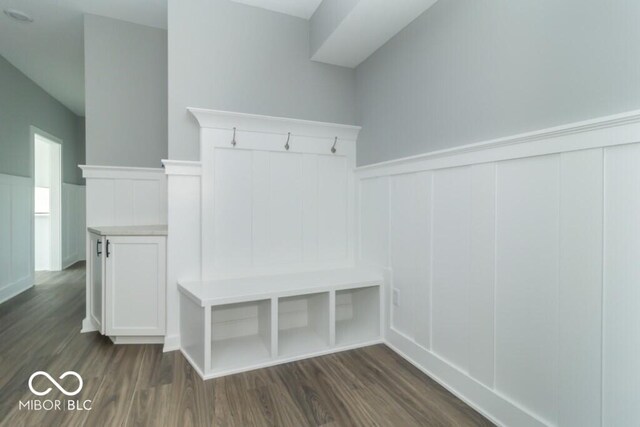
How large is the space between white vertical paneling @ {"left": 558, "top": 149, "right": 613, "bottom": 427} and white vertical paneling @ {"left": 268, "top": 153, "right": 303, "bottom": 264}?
1.68 metres

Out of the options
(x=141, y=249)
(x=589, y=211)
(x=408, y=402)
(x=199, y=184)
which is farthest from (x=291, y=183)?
(x=589, y=211)

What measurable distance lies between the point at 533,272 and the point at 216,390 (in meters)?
1.62

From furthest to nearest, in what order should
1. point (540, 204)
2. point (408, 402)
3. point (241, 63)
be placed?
point (241, 63)
point (408, 402)
point (540, 204)

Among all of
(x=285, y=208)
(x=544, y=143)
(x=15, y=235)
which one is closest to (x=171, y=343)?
(x=285, y=208)

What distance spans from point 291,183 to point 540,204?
1.62m

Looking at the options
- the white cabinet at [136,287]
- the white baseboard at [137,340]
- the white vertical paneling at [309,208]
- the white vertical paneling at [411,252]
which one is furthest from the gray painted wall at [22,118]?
the white vertical paneling at [411,252]

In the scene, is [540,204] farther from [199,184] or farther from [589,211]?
[199,184]

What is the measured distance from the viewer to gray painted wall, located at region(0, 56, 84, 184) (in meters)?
3.40

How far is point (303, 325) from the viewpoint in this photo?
2.50 meters

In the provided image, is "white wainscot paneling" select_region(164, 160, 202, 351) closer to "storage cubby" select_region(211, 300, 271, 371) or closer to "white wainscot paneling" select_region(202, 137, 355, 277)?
"white wainscot paneling" select_region(202, 137, 355, 277)

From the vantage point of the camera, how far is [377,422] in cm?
148

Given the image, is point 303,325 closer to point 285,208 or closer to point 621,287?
point 285,208

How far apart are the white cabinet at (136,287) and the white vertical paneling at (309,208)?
3.29 ft

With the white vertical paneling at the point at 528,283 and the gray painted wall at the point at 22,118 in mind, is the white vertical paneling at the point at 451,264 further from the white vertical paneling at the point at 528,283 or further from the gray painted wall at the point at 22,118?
the gray painted wall at the point at 22,118
